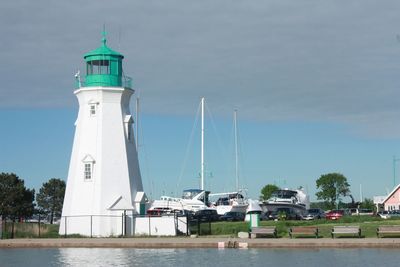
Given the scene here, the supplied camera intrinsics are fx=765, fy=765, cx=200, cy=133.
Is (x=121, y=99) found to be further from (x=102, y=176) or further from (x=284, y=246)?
(x=284, y=246)

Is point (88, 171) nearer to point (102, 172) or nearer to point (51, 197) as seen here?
point (102, 172)

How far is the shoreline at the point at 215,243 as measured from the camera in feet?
126

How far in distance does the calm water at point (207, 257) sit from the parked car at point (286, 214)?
25406 mm

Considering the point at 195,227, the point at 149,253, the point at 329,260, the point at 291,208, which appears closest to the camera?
the point at 329,260

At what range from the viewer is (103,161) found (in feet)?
165

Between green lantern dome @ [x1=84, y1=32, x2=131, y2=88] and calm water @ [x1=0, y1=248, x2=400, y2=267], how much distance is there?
14.2 metres

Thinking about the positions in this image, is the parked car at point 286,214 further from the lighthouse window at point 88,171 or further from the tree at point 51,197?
the tree at point 51,197

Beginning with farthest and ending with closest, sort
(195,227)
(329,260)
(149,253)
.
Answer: (195,227) → (149,253) → (329,260)

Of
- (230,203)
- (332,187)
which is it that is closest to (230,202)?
(230,203)

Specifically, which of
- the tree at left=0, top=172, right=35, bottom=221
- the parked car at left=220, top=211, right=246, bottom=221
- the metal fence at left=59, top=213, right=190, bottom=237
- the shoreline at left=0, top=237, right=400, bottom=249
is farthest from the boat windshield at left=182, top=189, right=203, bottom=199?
the shoreline at left=0, top=237, right=400, bottom=249

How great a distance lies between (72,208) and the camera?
50.2 m

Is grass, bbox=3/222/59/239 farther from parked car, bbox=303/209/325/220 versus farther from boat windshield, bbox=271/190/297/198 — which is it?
boat windshield, bbox=271/190/297/198

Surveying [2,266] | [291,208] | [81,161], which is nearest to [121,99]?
[81,161]

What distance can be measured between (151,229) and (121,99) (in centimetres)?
897
